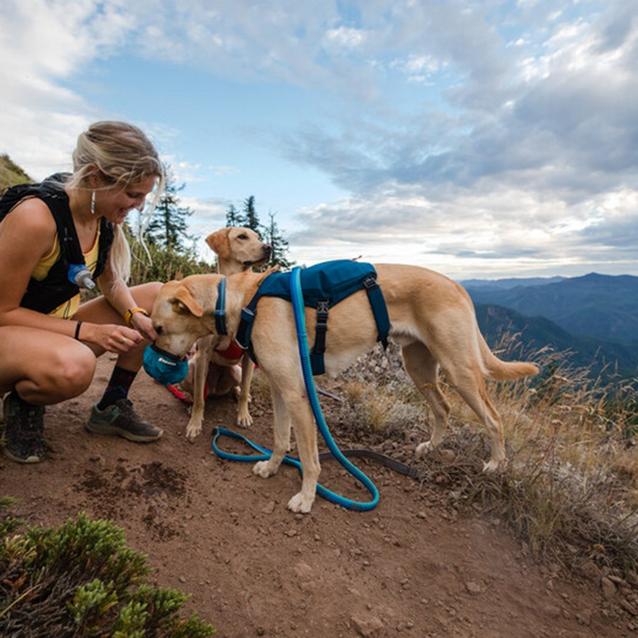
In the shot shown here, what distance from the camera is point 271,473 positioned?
3135 millimetres

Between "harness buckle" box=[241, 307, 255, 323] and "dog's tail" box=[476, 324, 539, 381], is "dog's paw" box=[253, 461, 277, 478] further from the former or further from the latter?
"dog's tail" box=[476, 324, 539, 381]

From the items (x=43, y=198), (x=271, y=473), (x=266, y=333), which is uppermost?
(x=43, y=198)

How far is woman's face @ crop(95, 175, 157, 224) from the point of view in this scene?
8.10ft

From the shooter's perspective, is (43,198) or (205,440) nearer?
(43,198)

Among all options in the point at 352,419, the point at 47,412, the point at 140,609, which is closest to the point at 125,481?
the point at 47,412

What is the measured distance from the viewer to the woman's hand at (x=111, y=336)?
251 cm

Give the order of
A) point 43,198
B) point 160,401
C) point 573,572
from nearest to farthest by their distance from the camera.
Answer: point 43,198 → point 573,572 → point 160,401

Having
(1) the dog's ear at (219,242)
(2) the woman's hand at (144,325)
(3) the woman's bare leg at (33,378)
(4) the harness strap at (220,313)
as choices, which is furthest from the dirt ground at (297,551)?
(1) the dog's ear at (219,242)

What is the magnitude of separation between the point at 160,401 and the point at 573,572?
3.51 m

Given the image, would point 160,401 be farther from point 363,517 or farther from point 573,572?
point 573,572

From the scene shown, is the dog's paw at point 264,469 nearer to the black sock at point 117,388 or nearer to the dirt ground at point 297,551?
the dirt ground at point 297,551

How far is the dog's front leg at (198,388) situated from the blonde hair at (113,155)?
59.0 inches

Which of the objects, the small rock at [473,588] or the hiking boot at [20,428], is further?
the hiking boot at [20,428]

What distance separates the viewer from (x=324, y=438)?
3.00m
